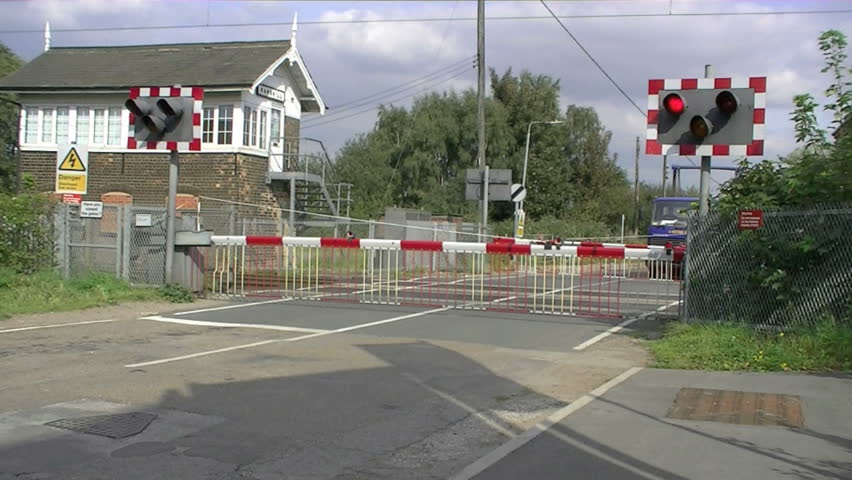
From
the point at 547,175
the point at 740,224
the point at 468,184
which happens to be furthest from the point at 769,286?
the point at 547,175

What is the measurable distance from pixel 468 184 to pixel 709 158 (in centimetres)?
1770

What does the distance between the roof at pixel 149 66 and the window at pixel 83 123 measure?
37.0 inches

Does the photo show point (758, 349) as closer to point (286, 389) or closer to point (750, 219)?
point (750, 219)

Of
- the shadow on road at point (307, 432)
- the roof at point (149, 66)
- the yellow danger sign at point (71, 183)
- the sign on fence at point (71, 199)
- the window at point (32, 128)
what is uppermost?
the roof at point (149, 66)

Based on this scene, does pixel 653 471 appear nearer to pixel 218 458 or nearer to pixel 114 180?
pixel 218 458

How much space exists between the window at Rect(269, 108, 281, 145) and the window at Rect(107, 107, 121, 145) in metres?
4.98

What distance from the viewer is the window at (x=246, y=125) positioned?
26.1m

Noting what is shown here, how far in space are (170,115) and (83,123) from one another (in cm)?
1485

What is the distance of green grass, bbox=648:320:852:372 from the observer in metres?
9.22

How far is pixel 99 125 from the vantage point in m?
27.5

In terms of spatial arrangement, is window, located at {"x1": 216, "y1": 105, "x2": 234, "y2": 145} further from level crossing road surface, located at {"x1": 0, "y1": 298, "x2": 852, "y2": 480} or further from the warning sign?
level crossing road surface, located at {"x1": 0, "y1": 298, "x2": 852, "y2": 480}

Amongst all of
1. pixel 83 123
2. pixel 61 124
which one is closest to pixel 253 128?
pixel 83 123

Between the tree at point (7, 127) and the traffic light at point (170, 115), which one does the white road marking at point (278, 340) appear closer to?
the traffic light at point (170, 115)

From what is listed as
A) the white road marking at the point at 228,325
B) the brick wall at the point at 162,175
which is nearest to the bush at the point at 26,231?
the white road marking at the point at 228,325
